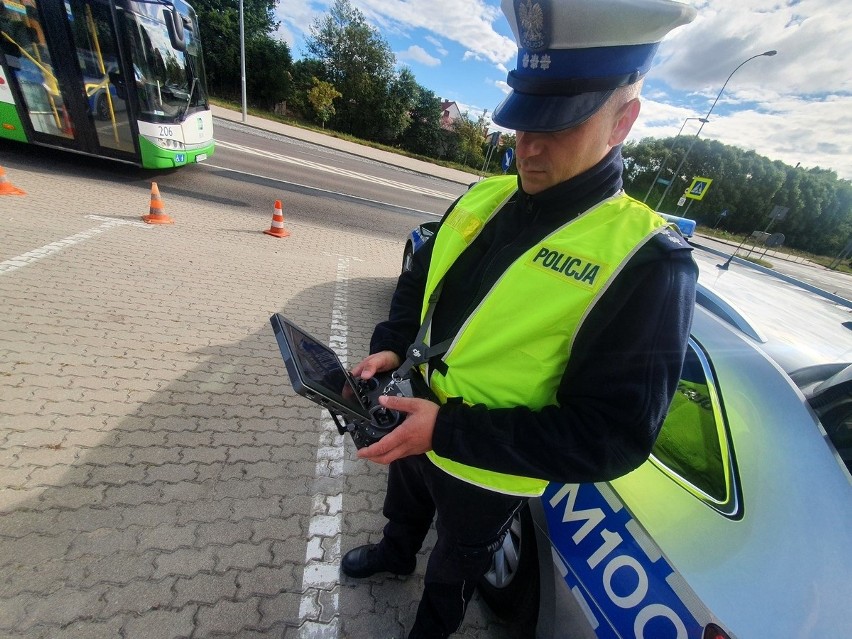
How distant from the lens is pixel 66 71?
639 centimetres

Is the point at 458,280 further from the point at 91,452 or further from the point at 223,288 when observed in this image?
the point at 223,288

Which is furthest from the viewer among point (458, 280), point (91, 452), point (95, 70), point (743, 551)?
point (95, 70)

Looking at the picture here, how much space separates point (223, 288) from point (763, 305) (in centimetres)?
460

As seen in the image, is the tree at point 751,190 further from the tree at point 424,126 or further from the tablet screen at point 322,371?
the tablet screen at point 322,371

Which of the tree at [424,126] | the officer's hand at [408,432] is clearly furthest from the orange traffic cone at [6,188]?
the tree at [424,126]

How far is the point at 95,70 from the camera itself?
6500 mm

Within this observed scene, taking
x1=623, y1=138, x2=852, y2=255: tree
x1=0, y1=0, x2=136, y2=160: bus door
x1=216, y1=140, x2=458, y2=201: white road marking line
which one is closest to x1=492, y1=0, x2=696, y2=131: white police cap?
x1=0, y1=0, x2=136, y2=160: bus door

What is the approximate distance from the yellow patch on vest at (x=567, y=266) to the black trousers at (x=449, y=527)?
77 cm

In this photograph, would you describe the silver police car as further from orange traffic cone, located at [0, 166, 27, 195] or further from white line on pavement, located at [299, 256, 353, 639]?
orange traffic cone, located at [0, 166, 27, 195]

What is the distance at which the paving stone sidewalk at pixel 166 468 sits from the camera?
1711 mm

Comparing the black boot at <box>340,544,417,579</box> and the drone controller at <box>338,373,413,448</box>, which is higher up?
the drone controller at <box>338,373,413,448</box>

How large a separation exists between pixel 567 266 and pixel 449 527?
3.33 feet

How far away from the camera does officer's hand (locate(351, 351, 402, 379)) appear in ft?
4.81

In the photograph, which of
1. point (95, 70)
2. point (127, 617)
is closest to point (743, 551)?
point (127, 617)
